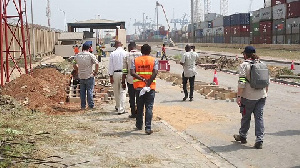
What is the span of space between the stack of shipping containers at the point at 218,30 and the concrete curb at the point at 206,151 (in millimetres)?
88440

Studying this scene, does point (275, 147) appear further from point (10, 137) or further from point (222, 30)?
point (222, 30)

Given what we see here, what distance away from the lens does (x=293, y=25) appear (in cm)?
5666

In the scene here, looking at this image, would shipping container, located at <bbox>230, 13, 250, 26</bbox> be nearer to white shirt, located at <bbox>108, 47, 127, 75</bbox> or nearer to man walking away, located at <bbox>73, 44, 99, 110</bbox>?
man walking away, located at <bbox>73, 44, 99, 110</bbox>

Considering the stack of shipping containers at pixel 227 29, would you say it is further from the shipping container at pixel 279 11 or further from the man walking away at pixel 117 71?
the man walking away at pixel 117 71

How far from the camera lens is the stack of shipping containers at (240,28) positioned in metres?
78.2

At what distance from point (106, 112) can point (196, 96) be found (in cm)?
480

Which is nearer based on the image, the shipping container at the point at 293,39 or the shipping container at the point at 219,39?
the shipping container at the point at 293,39

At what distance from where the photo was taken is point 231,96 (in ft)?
44.7

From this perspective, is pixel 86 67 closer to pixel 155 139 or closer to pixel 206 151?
pixel 155 139

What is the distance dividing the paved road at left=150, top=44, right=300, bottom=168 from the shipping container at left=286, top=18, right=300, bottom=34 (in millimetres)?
45730

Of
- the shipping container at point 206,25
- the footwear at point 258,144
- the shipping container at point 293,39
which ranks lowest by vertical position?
the footwear at point 258,144

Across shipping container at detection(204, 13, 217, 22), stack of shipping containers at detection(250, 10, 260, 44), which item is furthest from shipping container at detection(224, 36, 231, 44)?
shipping container at detection(204, 13, 217, 22)

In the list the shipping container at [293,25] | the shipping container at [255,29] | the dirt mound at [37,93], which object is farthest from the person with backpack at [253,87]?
the shipping container at [255,29]

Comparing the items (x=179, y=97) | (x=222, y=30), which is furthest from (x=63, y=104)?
(x=222, y=30)
